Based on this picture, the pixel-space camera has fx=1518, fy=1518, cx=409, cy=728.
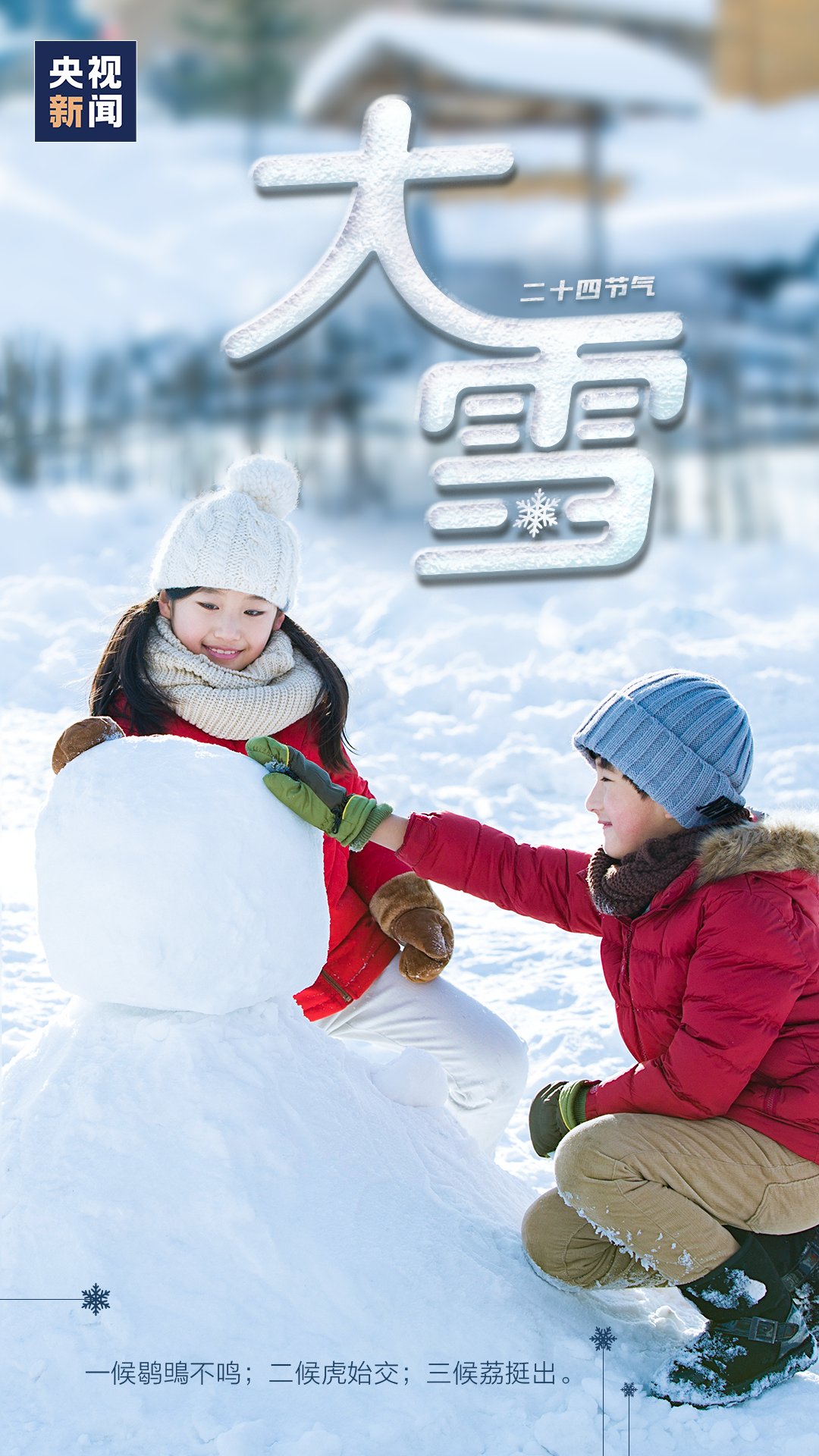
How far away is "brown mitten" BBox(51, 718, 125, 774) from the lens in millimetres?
1976

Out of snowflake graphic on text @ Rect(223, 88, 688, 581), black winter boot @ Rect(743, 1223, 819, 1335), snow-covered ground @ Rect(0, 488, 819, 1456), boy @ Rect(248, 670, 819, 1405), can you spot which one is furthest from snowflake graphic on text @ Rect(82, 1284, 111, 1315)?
snowflake graphic on text @ Rect(223, 88, 688, 581)

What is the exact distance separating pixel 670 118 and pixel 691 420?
9.57ft

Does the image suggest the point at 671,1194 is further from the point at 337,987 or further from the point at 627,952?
the point at 337,987

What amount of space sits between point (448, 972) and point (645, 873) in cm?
162

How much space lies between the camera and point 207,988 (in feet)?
6.07

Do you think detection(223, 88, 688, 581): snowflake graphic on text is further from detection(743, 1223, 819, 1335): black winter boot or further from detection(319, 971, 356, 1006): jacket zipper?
detection(743, 1223, 819, 1335): black winter boot

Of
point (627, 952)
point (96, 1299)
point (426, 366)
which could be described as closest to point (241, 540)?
point (627, 952)

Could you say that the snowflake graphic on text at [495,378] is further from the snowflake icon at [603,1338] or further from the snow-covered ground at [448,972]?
the snowflake icon at [603,1338]

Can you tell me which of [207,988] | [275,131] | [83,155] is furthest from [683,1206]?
[83,155]

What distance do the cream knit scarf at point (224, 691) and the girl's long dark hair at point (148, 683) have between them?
2cm

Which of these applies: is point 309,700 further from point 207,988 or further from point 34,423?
point 34,423

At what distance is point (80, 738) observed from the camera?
1.98 meters

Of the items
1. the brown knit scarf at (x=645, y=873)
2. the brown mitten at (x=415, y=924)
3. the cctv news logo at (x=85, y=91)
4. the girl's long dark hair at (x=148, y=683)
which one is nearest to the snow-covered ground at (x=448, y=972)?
the girl's long dark hair at (x=148, y=683)

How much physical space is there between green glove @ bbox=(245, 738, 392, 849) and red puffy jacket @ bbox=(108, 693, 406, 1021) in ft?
0.80
